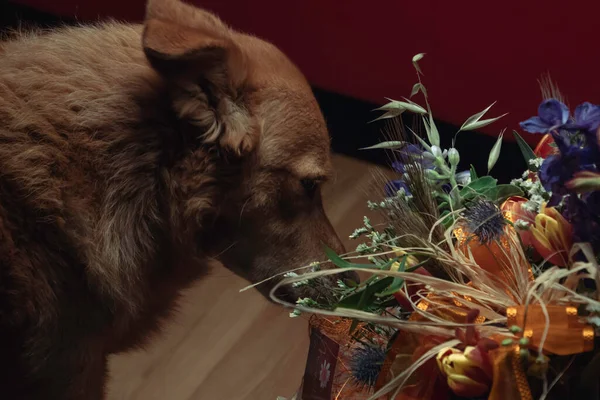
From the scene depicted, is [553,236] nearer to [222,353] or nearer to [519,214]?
[519,214]

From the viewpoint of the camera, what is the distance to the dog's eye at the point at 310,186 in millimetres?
1278

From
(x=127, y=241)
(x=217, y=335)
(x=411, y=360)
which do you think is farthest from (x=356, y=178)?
(x=411, y=360)

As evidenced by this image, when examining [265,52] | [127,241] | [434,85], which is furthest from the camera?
[434,85]

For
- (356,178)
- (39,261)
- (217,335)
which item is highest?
(39,261)

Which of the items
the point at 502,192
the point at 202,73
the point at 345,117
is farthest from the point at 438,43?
the point at 502,192

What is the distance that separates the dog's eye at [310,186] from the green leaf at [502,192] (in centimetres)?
41

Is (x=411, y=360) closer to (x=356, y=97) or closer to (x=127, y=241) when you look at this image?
(x=127, y=241)

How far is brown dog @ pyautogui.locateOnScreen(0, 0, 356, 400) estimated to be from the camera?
3.66 ft

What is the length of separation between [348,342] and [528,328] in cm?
34

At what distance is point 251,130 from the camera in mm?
1202

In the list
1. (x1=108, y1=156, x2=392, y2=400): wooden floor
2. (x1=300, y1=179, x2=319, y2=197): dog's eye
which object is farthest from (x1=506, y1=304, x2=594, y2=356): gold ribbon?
(x1=108, y1=156, x2=392, y2=400): wooden floor

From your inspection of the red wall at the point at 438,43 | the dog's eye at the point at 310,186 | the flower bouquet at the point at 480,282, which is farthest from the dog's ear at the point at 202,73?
→ the red wall at the point at 438,43

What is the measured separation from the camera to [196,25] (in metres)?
1.25

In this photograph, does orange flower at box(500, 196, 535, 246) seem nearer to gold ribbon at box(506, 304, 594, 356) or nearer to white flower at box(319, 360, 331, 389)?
gold ribbon at box(506, 304, 594, 356)
